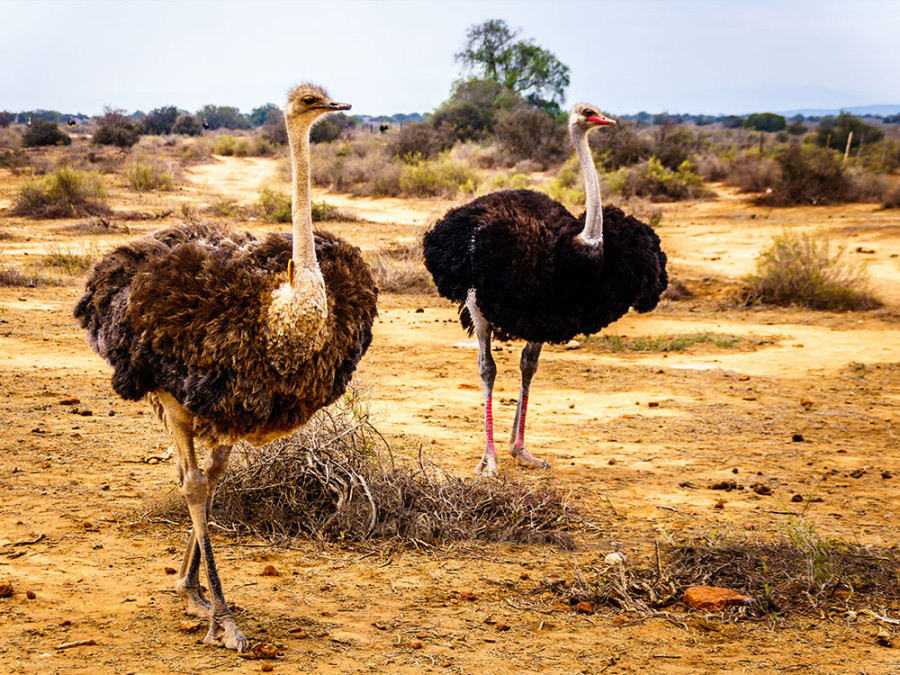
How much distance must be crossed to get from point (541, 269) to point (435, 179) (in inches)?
666

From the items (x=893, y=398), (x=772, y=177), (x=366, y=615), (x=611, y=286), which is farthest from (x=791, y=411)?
(x=772, y=177)

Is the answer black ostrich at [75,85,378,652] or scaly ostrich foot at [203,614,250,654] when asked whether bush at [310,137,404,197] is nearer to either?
black ostrich at [75,85,378,652]

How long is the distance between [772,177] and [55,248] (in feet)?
53.8

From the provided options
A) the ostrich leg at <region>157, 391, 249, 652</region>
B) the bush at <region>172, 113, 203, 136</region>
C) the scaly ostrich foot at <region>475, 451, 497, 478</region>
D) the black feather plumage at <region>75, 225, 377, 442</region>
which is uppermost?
the black feather plumage at <region>75, 225, 377, 442</region>

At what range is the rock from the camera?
13.1ft

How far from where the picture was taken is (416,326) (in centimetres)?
1077

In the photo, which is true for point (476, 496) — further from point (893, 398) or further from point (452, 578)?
point (893, 398)

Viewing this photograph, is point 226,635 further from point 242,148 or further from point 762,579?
point 242,148

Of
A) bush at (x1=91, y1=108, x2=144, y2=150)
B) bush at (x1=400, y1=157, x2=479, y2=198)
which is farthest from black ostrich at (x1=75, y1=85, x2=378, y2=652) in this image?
bush at (x1=91, y1=108, x2=144, y2=150)

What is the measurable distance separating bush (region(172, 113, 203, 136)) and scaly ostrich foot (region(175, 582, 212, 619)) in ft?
151

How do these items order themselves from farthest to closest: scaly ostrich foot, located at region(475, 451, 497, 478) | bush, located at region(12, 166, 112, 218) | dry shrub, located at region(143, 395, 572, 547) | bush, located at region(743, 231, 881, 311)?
bush, located at region(12, 166, 112, 218)
bush, located at region(743, 231, 881, 311)
scaly ostrich foot, located at region(475, 451, 497, 478)
dry shrub, located at region(143, 395, 572, 547)

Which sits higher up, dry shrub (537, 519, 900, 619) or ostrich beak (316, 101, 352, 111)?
ostrich beak (316, 101, 352, 111)

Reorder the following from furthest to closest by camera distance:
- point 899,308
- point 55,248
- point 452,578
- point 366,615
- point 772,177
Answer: point 772,177, point 55,248, point 899,308, point 452,578, point 366,615

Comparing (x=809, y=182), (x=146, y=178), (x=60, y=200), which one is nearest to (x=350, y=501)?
(x=60, y=200)
